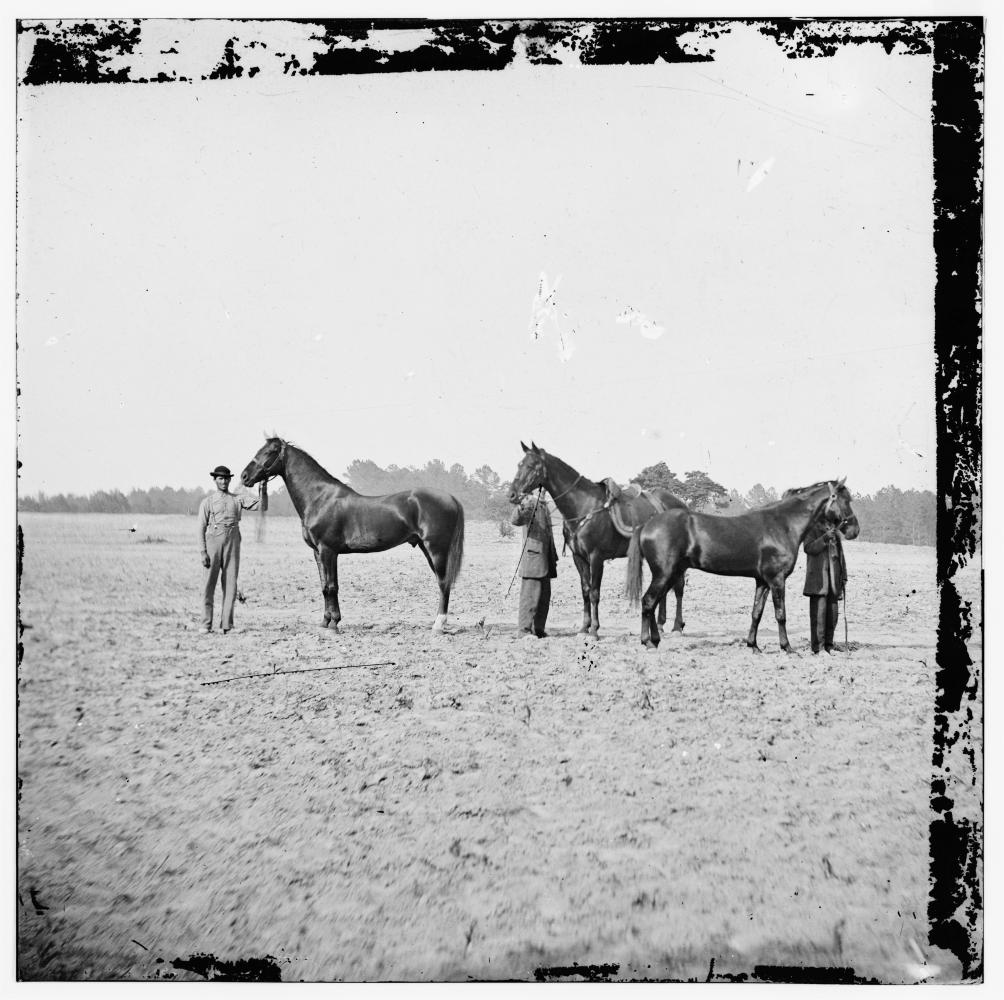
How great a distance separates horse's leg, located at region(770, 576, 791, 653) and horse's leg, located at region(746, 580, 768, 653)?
0.14ft

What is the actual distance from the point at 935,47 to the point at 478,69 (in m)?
1.91

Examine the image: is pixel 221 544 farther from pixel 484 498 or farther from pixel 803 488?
pixel 803 488

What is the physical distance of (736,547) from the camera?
3711 mm

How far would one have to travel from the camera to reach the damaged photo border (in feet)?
10.6

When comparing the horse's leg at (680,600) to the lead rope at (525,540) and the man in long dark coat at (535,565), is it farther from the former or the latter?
the lead rope at (525,540)

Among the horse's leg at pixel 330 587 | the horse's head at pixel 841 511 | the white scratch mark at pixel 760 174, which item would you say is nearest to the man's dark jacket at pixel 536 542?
the horse's leg at pixel 330 587

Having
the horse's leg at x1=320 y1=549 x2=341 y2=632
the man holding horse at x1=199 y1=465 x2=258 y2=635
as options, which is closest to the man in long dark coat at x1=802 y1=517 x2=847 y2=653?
the horse's leg at x1=320 y1=549 x2=341 y2=632

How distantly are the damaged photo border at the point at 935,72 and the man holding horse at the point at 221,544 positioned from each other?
1.84 m

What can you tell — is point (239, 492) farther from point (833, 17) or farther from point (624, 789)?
point (833, 17)

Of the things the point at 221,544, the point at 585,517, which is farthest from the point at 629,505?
the point at 221,544

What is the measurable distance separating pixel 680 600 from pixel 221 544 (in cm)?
222

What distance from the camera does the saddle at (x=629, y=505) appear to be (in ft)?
12.2

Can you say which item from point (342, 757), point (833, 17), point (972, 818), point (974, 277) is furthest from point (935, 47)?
point (342, 757)

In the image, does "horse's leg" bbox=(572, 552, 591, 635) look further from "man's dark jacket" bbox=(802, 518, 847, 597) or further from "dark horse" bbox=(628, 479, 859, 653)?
"man's dark jacket" bbox=(802, 518, 847, 597)
